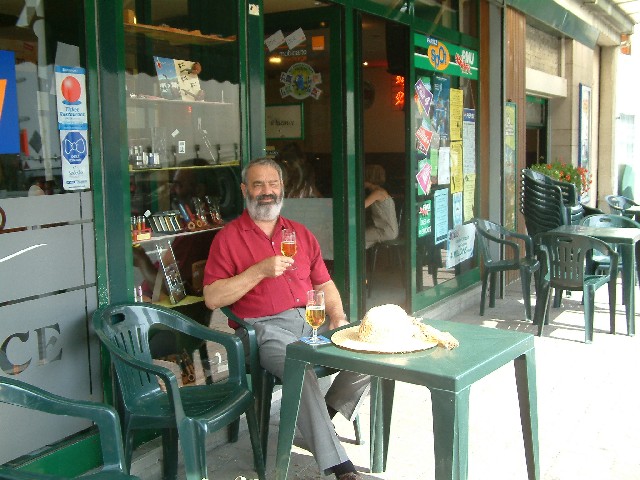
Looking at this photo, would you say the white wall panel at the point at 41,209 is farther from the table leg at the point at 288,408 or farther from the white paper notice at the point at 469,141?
the white paper notice at the point at 469,141

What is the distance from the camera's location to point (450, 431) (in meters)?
2.65

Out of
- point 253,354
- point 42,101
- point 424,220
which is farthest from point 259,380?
point 424,220

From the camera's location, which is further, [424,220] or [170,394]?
[424,220]

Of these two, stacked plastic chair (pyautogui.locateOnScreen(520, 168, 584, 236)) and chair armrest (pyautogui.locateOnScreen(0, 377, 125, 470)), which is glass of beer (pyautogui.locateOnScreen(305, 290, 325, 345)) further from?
stacked plastic chair (pyautogui.locateOnScreen(520, 168, 584, 236))

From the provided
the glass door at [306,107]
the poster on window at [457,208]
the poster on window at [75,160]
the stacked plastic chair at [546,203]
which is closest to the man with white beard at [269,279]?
the poster on window at [75,160]

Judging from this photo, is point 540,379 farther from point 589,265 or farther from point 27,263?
point 27,263

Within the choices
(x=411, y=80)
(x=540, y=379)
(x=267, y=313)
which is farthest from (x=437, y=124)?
(x=267, y=313)

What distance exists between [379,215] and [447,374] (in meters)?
3.86

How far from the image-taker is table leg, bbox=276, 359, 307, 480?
3.07 m

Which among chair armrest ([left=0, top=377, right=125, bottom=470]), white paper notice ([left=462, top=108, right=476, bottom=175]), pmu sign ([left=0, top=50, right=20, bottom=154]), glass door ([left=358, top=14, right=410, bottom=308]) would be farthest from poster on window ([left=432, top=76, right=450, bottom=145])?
chair armrest ([left=0, top=377, right=125, bottom=470])

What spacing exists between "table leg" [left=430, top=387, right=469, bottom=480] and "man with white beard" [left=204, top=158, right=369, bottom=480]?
2.90ft

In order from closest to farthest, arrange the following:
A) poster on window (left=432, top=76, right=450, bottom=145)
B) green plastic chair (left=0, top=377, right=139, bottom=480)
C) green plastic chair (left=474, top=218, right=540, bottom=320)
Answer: green plastic chair (left=0, top=377, right=139, bottom=480) < poster on window (left=432, top=76, right=450, bottom=145) < green plastic chair (left=474, top=218, right=540, bottom=320)

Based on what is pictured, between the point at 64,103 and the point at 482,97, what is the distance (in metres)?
5.25

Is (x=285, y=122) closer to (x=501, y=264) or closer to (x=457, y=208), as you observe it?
(x=457, y=208)
